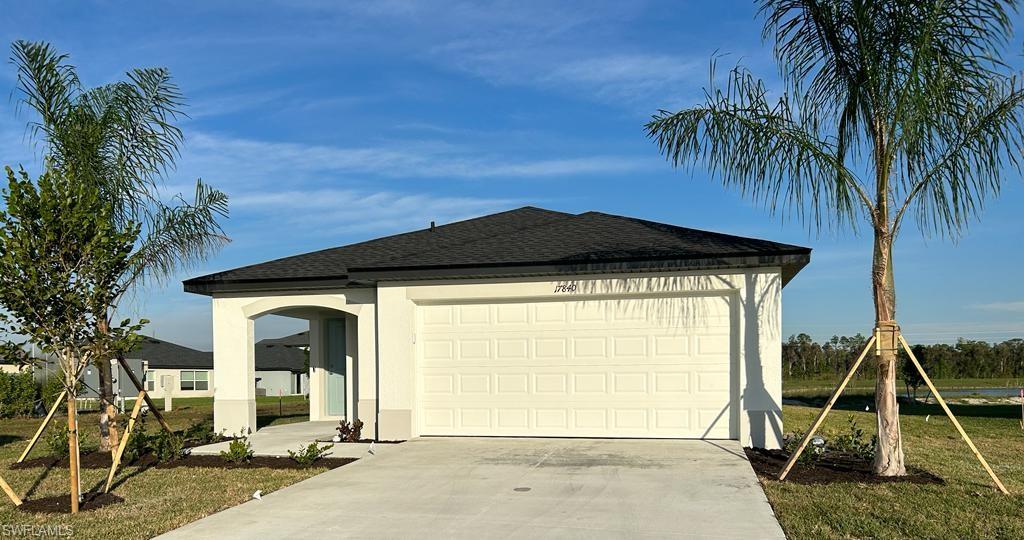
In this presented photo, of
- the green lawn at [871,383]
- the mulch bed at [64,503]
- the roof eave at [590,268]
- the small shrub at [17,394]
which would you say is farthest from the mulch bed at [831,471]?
the green lawn at [871,383]

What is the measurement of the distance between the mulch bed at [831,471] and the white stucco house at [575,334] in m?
1.09

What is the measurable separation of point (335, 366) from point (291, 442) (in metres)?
5.06

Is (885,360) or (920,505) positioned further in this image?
(885,360)

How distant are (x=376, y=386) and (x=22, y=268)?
24.7 ft

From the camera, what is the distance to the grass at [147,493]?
8805mm

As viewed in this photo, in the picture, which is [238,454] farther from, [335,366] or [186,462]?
[335,366]

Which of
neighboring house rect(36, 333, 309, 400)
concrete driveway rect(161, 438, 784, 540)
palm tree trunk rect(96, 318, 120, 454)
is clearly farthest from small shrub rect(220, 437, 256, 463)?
neighboring house rect(36, 333, 309, 400)

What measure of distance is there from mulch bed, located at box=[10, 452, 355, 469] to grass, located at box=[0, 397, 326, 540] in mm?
303

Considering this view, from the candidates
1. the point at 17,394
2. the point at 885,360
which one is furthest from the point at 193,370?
the point at 885,360

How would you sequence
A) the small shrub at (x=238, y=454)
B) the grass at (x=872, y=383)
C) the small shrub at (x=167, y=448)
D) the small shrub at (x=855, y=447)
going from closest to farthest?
the small shrub at (x=855, y=447), the small shrub at (x=238, y=454), the small shrub at (x=167, y=448), the grass at (x=872, y=383)

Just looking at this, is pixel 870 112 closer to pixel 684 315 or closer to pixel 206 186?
pixel 684 315

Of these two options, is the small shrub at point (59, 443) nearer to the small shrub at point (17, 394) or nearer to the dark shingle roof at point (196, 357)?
the small shrub at point (17, 394)

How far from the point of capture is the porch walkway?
1348cm

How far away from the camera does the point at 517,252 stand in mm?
14828
